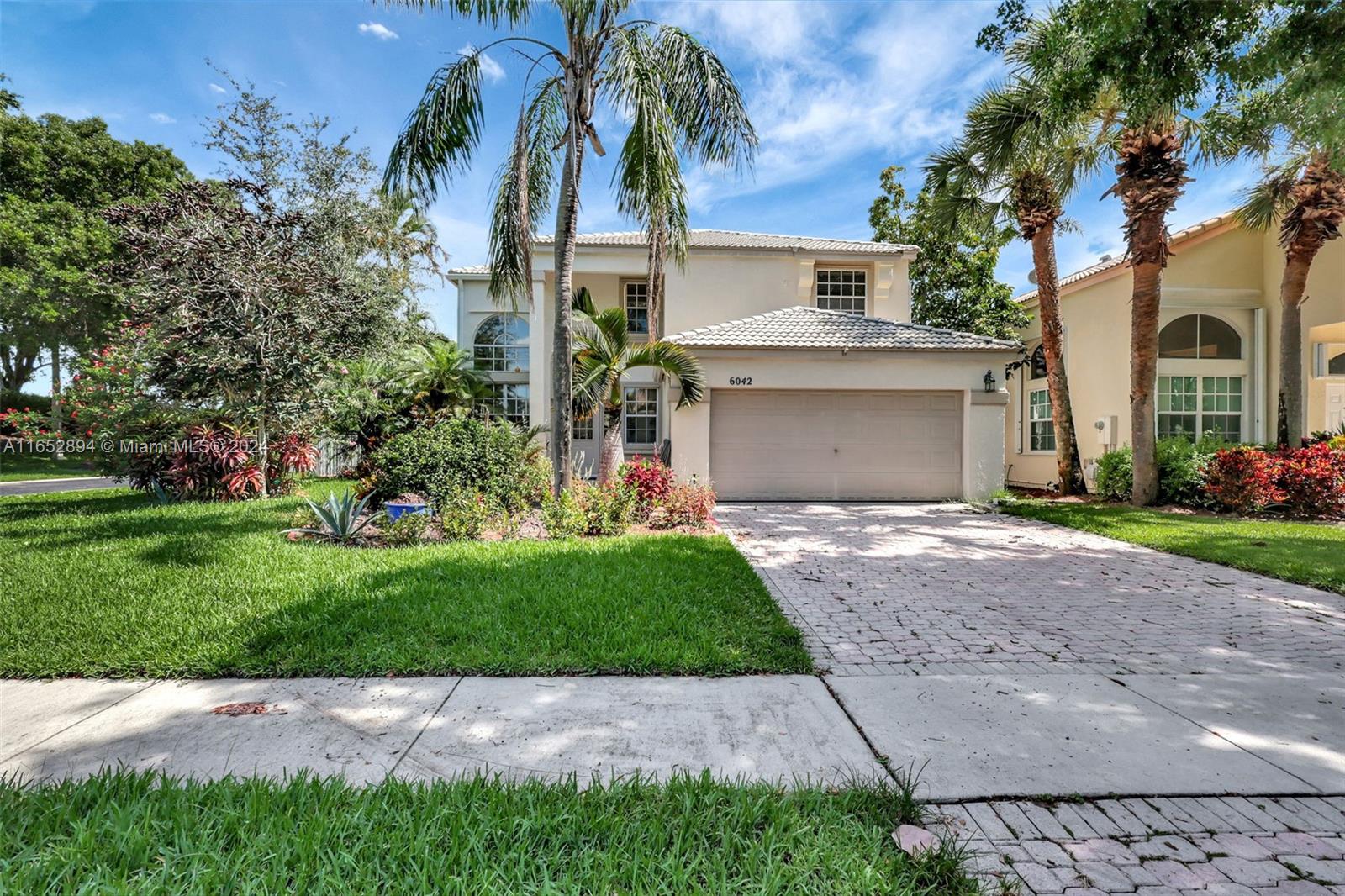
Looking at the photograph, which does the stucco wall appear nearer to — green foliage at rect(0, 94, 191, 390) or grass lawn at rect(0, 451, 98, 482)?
green foliage at rect(0, 94, 191, 390)

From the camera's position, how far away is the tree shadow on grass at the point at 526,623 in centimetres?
393

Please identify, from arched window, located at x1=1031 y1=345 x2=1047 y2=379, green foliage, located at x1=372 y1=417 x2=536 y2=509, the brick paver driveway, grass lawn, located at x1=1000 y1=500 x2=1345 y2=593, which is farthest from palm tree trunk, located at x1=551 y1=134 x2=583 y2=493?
arched window, located at x1=1031 y1=345 x2=1047 y2=379

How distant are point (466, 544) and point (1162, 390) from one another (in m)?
17.7

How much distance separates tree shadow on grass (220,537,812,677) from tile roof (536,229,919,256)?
38.3ft

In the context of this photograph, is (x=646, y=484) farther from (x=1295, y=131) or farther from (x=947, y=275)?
(x=947, y=275)

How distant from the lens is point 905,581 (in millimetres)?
6406

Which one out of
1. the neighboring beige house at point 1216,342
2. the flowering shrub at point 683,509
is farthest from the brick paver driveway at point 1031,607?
the neighboring beige house at point 1216,342

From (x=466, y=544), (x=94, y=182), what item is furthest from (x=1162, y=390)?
(x=94, y=182)

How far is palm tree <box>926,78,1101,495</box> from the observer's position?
35.5 feet

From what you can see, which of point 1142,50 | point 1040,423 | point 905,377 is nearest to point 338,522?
point 1142,50

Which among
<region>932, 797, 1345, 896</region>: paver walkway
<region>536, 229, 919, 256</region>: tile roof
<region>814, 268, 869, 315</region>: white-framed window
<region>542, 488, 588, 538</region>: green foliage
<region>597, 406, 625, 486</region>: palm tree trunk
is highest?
<region>536, 229, 919, 256</region>: tile roof

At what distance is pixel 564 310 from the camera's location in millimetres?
8820

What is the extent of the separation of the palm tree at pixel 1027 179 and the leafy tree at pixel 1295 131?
2612 millimetres

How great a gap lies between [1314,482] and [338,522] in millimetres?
16368
